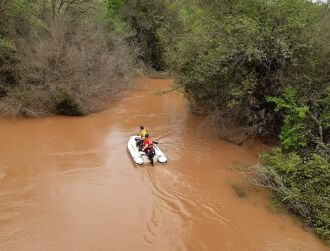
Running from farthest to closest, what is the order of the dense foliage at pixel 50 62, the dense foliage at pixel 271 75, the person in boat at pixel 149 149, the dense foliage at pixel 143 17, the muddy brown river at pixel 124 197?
1. the dense foliage at pixel 143 17
2. the dense foliage at pixel 50 62
3. the person in boat at pixel 149 149
4. the dense foliage at pixel 271 75
5. the muddy brown river at pixel 124 197

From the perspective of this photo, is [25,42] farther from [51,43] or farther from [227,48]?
[227,48]

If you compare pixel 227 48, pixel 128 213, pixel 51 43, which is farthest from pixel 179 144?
pixel 51 43

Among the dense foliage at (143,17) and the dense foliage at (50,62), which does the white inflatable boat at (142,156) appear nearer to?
the dense foliage at (50,62)

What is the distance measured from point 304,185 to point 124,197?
4865 mm

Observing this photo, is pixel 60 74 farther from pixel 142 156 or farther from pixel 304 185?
pixel 304 185

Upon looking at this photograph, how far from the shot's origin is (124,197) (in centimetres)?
1047

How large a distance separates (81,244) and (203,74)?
25.1ft

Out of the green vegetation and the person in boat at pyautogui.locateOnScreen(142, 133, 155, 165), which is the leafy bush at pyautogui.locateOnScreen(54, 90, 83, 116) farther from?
the person in boat at pyautogui.locateOnScreen(142, 133, 155, 165)

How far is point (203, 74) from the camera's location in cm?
1362

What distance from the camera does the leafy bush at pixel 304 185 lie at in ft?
30.5

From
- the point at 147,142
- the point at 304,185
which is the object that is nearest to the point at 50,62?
the point at 147,142

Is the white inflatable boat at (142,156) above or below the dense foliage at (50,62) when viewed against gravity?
below

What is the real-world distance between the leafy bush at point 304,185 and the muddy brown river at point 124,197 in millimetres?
381

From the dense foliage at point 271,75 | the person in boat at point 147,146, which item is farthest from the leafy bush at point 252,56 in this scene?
the person in boat at point 147,146
